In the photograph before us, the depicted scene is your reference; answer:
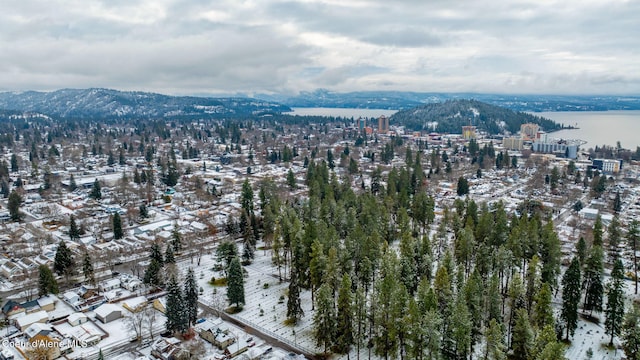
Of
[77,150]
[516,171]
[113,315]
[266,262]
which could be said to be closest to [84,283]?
[113,315]

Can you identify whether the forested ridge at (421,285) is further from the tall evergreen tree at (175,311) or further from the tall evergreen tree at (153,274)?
the tall evergreen tree at (153,274)

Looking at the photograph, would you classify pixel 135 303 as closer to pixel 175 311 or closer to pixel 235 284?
pixel 175 311

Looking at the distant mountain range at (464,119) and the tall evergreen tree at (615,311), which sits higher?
the distant mountain range at (464,119)

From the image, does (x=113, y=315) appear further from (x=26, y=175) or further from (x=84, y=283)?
(x=26, y=175)

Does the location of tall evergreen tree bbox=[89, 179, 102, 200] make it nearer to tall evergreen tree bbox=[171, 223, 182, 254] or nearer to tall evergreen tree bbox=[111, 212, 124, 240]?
tall evergreen tree bbox=[111, 212, 124, 240]

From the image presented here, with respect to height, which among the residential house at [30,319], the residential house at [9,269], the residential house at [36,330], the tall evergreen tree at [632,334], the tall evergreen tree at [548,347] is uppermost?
the tall evergreen tree at [548,347]

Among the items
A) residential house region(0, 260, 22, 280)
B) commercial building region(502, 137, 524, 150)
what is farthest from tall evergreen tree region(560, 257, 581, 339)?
commercial building region(502, 137, 524, 150)

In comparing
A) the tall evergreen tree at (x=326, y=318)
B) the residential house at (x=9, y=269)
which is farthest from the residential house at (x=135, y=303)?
the residential house at (x=9, y=269)
